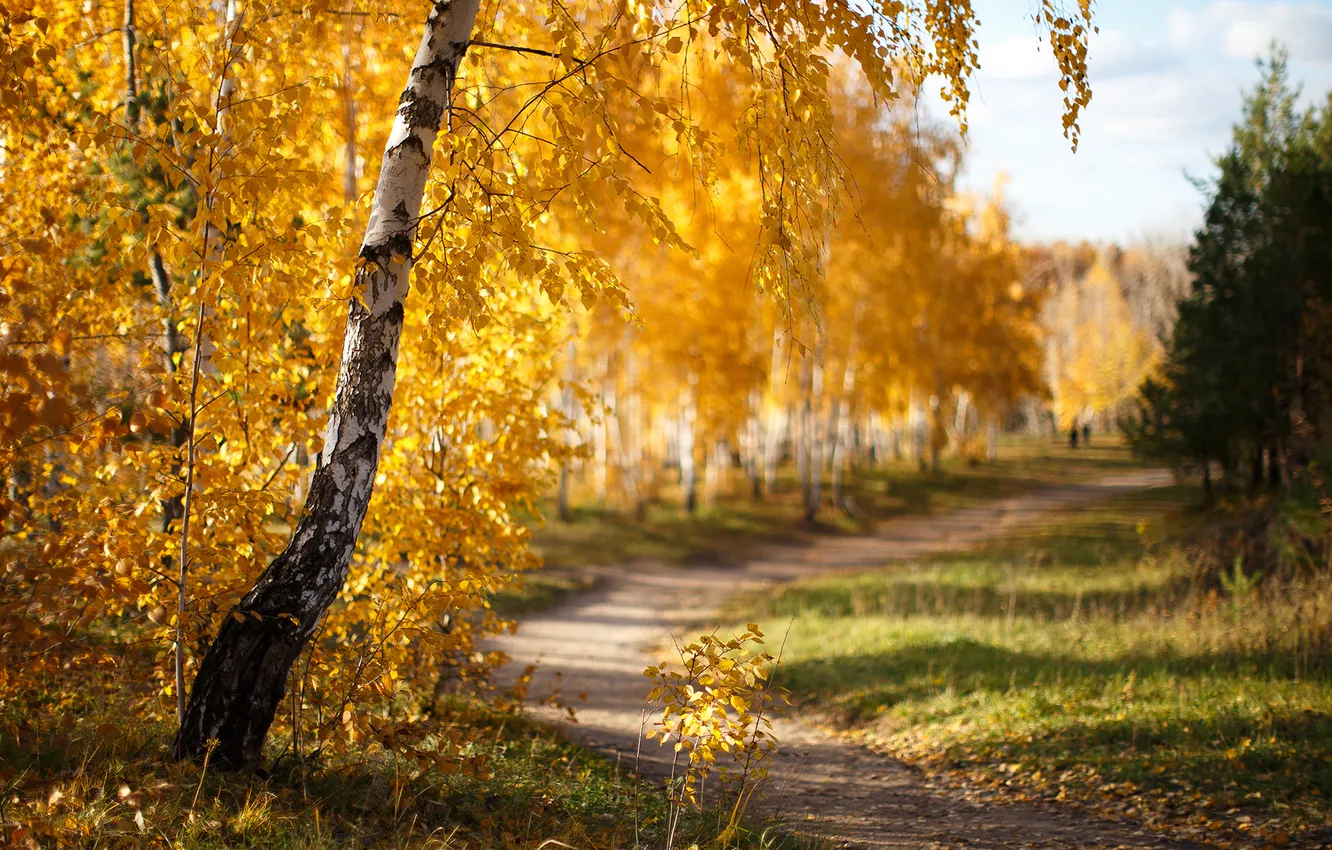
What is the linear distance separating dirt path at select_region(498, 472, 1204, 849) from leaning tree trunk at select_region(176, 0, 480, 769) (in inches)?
104

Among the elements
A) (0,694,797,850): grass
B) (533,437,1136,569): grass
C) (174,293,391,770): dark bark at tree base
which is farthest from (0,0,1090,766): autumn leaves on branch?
(533,437,1136,569): grass

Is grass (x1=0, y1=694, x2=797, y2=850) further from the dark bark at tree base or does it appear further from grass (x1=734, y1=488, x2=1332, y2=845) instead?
grass (x1=734, y1=488, x2=1332, y2=845)

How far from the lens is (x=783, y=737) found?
7.22 metres

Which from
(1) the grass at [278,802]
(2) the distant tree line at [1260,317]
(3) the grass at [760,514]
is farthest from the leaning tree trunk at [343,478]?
(2) the distant tree line at [1260,317]

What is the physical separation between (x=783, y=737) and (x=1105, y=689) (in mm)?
2640

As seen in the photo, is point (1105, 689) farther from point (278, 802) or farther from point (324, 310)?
point (324, 310)

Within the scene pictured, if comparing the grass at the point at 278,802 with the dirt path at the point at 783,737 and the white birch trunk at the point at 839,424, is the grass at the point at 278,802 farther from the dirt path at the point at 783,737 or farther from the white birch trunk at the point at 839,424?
the white birch trunk at the point at 839,424

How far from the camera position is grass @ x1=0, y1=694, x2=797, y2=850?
3.31 m

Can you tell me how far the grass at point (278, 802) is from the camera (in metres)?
3.31

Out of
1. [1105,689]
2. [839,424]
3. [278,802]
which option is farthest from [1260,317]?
[278,802]

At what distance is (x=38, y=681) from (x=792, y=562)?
15056mm

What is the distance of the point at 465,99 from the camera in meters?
5.28

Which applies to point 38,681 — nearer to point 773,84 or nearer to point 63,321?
point 63,321

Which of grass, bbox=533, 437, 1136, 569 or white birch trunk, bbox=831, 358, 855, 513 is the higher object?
white birch trunk, bbox=831, 358, 855, 513
